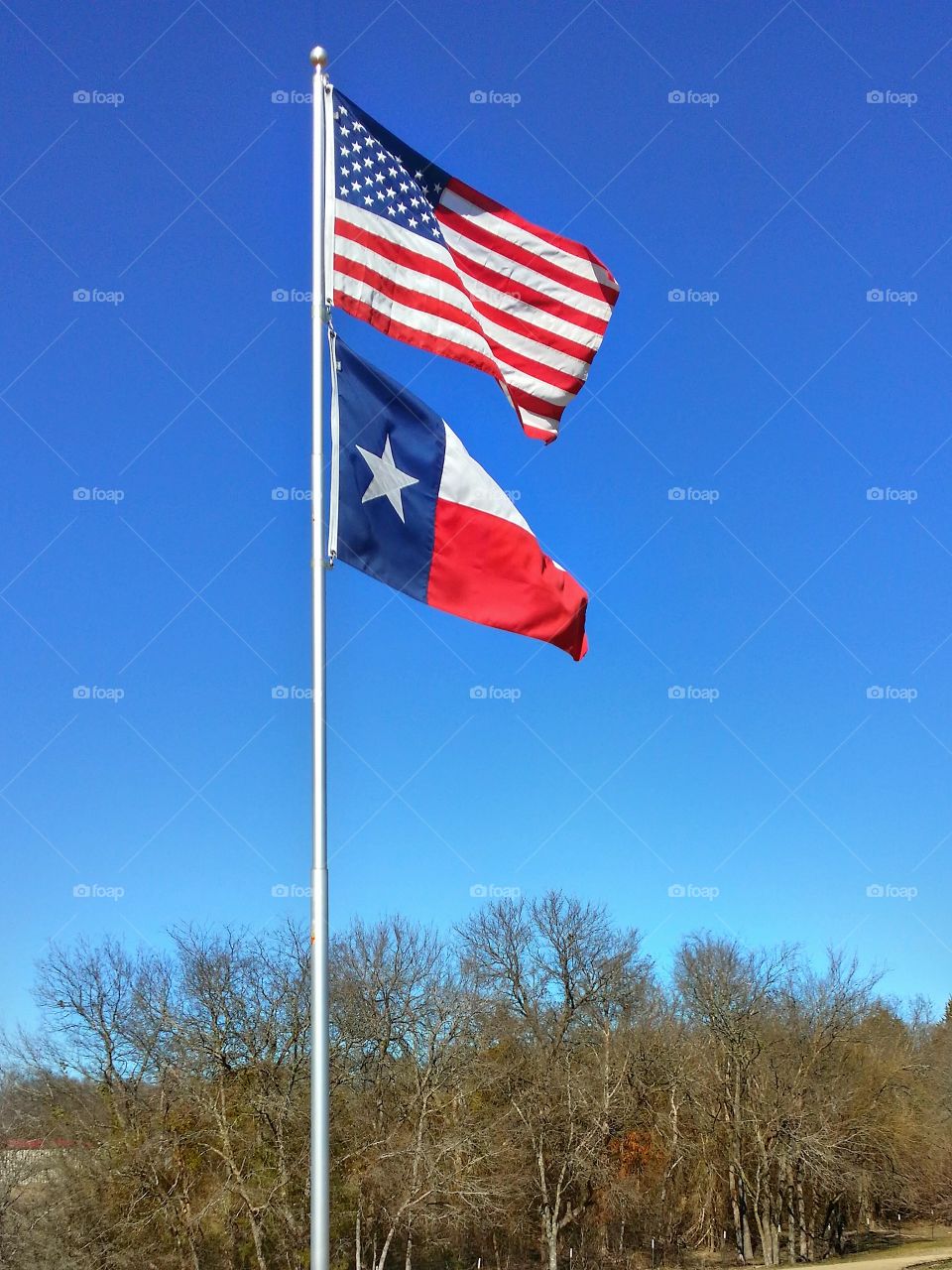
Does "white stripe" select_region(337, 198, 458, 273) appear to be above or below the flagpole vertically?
above

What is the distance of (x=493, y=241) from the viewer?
10.8 metres

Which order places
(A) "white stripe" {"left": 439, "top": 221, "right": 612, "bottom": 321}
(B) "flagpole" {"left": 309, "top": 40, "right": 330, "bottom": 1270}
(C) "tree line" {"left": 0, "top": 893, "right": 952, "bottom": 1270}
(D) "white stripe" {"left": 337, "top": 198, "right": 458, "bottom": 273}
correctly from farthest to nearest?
(C) "tree line" {"left": 0, "top": 893, "right": 952, "bottom": 1270} → (A) "white stripe" {"left": 439, "top": 221, "right": 612, "bottom": 321} → (D) "white stripe" {"left": 337, "top": 198, "right": 458, "bottom": 273} → (B) "flagpole" {"left": 309, "top": 40, "right": 330, "bottom": 1270}

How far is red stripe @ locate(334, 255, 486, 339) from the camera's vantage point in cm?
949

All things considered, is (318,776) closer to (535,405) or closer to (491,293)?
(535,405)

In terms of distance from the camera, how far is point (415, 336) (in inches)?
389

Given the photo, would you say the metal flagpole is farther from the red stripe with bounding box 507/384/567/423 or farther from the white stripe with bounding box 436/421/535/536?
the red stripe with bounding box 507/384/567/423

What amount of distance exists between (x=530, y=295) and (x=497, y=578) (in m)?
2.96

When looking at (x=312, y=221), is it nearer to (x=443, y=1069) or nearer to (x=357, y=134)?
(x=357, y=134)

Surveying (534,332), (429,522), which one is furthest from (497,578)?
(534,332)

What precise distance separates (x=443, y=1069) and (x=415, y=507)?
4226 cm

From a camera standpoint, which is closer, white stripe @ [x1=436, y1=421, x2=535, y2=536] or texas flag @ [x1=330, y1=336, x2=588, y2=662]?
texas flag @ [x1=330, y1=336, x2=588, y2=662]

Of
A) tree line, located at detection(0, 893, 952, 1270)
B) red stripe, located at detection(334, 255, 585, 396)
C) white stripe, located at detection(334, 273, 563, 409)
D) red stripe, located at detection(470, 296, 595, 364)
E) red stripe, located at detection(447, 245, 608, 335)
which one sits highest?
red stripe, located at detection(447, 245, 608, 335)

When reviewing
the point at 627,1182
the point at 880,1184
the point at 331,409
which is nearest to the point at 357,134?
the point at 331,409

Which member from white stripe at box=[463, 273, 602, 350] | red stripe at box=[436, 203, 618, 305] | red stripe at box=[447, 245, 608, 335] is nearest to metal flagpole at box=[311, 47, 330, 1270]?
red stripe at box=[436, 203, 618, 305]
